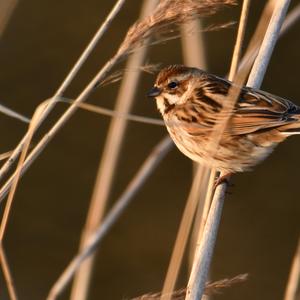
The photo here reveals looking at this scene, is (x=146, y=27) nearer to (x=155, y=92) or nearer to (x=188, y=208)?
(x=188, y=208)

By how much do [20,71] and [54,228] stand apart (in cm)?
144

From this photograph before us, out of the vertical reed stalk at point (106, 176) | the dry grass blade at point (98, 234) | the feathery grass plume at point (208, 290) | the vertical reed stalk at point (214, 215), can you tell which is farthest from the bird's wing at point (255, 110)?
the feathery grass plume at point (208, 290)

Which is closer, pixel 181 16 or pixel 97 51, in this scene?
pixel 181 16

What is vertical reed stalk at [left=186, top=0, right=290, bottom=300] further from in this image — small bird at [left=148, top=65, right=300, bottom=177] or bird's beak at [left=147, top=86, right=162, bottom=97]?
bird's beak at [left=147, top=86, right=162, bottom=97]

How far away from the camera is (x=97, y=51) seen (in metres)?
7.67

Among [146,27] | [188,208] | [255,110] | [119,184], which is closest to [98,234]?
[188,208]

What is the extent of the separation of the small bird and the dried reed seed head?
75 cm

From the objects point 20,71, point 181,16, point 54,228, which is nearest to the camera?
point 181,16

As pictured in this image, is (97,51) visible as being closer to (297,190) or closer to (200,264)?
(297,190)

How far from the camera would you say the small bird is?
386 centimetres

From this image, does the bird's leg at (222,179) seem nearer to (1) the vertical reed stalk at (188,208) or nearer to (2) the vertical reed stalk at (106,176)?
(1) the vertical reed stalk at (188,208)

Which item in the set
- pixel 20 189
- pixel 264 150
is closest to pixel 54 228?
pixel 20 189

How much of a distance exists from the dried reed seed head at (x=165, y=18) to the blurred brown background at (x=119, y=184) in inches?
150

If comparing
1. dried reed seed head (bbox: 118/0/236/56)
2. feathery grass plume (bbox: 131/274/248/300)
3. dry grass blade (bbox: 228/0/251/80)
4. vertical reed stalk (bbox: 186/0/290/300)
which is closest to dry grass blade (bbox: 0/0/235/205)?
dried reed seed head (bbox: 118/0/236/56)
